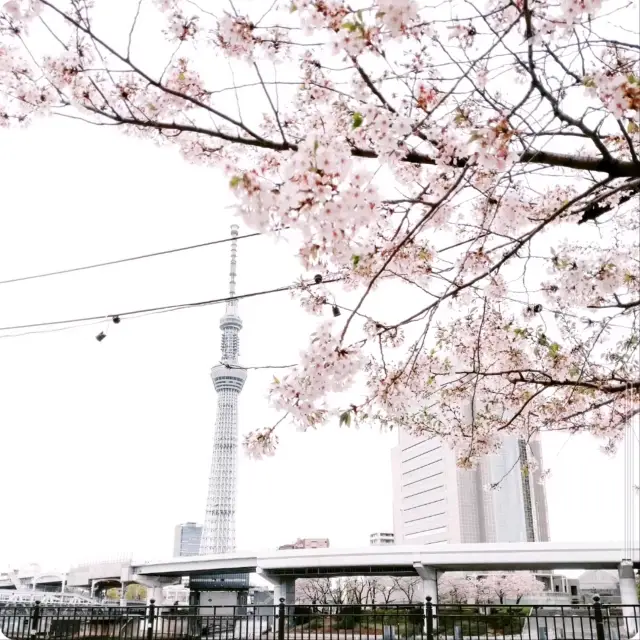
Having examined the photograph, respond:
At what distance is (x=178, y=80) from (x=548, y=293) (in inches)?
136

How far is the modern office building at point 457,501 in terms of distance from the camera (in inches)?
3127

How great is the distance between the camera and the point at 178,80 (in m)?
3.47

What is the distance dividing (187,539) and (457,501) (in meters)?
77.8

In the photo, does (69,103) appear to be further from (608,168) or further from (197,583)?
(197,583)

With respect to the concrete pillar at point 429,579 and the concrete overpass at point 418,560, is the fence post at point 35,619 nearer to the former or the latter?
the concrete overpass at point 418,560

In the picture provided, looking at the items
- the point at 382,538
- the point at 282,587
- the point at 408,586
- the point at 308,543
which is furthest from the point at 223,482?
the point at 382,538

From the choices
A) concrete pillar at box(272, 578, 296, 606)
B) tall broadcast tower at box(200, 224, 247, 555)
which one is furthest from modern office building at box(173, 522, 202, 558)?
concrete pillar at box(272, 578, 296, 606)

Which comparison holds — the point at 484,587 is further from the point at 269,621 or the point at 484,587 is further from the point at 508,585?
the point at 269,621

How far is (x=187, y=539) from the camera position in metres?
136

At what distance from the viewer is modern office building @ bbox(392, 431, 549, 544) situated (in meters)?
79.4

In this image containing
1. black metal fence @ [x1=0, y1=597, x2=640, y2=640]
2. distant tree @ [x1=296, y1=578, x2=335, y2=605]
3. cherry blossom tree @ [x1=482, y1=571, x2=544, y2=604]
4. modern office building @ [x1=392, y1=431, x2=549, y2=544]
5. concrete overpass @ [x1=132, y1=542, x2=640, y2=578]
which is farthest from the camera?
modern office building @ [x1=392, y1=431, x2=549, y2=544]

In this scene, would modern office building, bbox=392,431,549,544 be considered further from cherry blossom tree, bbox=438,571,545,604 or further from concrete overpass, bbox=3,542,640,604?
concrete overpass, bbox=3,542,640,604

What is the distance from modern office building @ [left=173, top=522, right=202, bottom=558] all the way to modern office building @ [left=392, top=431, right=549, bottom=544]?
198 feet

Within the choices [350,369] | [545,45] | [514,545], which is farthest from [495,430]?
[514,545]
